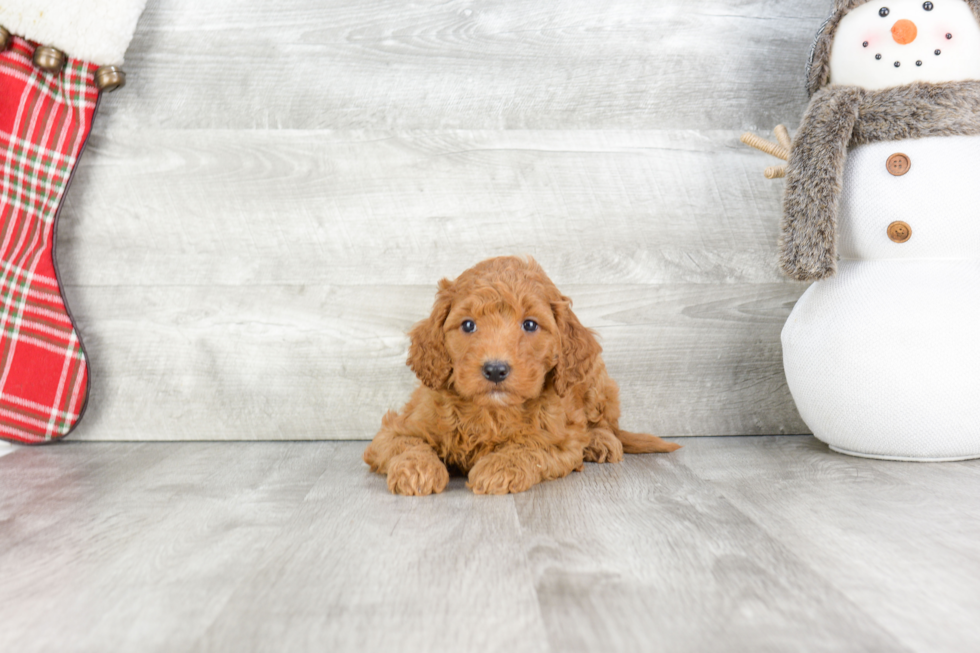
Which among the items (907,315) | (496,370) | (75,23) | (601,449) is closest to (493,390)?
(496,370)

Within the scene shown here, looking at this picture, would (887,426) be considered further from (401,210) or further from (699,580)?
(401,210)

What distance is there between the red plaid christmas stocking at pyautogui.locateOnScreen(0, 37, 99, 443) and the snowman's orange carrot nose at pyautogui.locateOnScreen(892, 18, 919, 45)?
206 centimetres

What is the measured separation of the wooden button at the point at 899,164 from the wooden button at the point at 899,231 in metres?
0.12

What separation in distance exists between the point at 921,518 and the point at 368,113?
5.57 ft

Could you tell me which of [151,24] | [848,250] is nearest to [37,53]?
[151,24]

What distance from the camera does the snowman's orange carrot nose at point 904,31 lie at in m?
1.72

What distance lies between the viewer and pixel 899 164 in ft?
5.70

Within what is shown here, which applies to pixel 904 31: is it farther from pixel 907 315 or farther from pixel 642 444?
pixel 642 444

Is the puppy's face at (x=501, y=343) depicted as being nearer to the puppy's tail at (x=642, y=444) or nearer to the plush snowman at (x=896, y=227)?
the puppy's tail at (x=642, y=444)

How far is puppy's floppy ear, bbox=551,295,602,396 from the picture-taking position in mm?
1660

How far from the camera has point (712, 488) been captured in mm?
1589

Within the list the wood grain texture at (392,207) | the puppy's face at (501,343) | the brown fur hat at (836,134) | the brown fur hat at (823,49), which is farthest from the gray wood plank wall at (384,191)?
the puppy's face at (501,343)

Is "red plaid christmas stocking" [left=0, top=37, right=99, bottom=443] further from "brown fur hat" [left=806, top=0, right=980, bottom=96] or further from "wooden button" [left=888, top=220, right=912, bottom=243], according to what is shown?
"wooden button" [left=888, top=220, right=912, bottom=243]

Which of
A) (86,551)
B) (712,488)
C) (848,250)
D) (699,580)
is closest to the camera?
(699,580)
